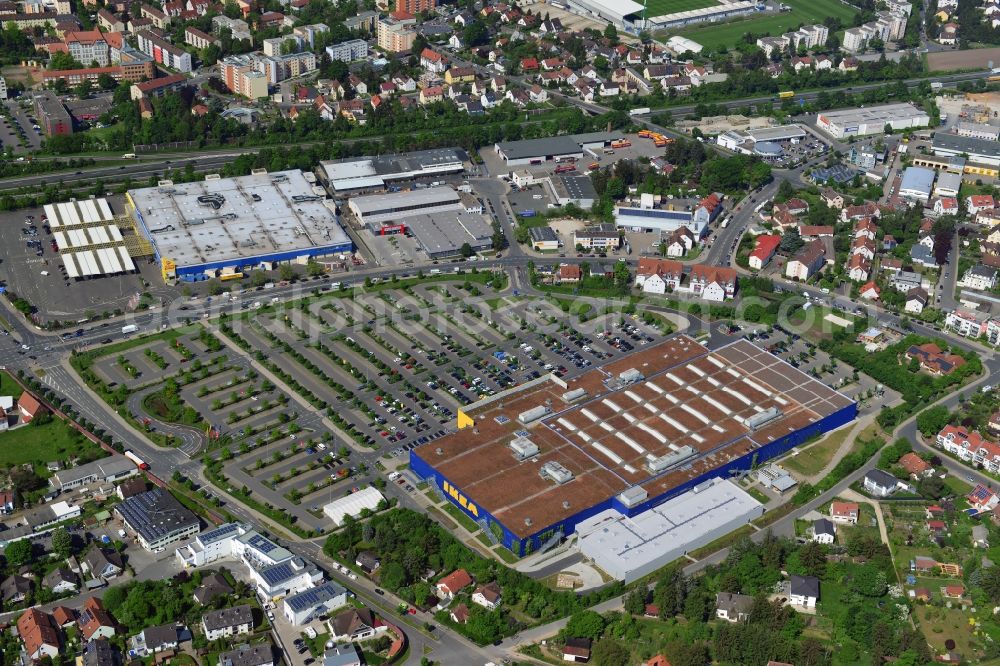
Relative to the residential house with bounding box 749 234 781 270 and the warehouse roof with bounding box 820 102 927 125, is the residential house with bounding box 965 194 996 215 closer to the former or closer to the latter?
the warehouse roof with bounding box 820 102 927 125

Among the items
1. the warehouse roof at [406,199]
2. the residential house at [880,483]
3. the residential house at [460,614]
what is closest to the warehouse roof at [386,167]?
the warehouse roof at [406,199]

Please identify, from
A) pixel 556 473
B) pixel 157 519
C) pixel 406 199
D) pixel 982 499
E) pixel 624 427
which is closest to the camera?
pixel 157 519

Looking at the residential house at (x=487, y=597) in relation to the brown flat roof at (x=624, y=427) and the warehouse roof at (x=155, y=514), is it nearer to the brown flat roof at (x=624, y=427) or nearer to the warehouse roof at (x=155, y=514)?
the brown flat roof at (x=624, y=427)

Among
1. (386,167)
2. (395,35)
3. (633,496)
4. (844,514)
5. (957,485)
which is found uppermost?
(395,35)

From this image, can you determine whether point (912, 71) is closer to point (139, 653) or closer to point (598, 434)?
point (598, 434)

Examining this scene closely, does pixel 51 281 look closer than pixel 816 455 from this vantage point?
No

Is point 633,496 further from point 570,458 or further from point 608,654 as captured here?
point 608,654

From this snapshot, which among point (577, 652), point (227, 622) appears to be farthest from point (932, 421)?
point (227, 622)
